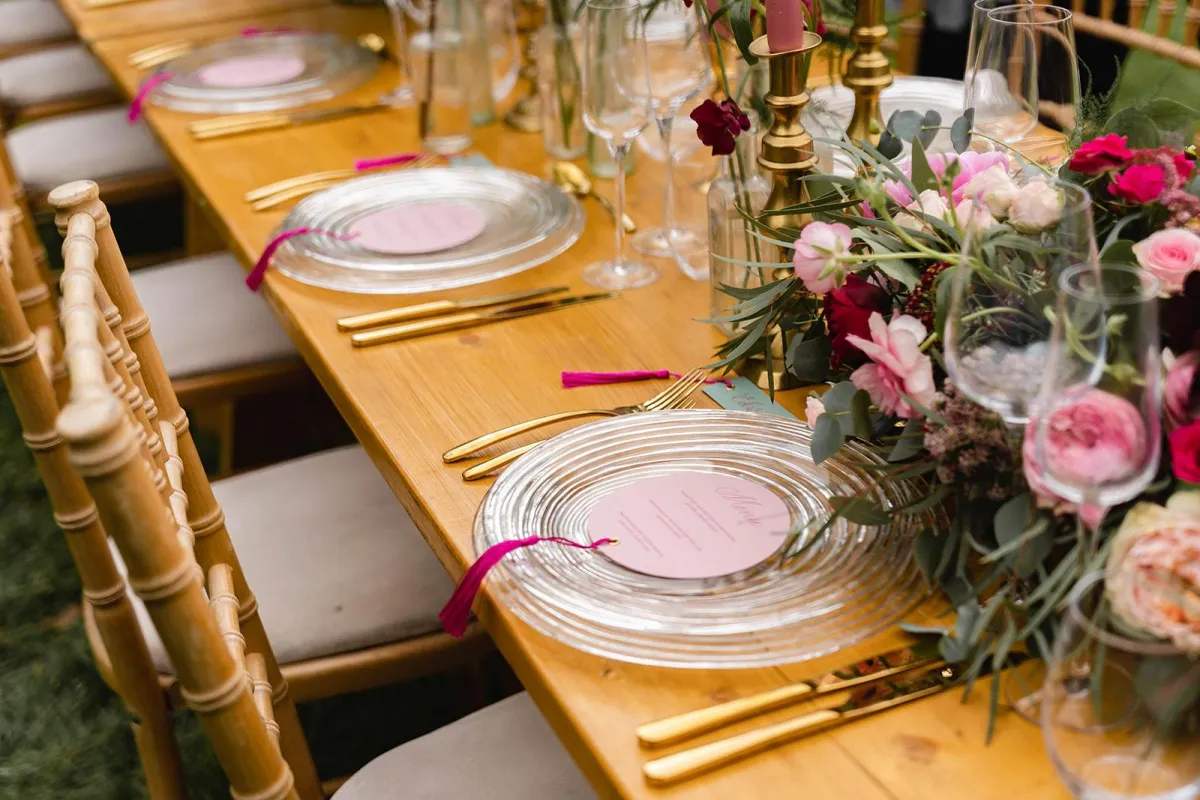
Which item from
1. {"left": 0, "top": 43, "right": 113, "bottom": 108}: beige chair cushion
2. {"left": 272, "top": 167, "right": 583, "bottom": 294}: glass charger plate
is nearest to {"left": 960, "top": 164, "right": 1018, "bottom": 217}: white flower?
{"left": 272, "top": 167, "right": 583, "bottom": 294}: glass charger plate

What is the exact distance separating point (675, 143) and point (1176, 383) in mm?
913

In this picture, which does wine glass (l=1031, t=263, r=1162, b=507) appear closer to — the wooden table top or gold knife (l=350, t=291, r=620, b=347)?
gold knife (l=350, t=291, r=620, b=347)

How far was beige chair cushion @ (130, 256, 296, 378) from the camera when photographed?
74.1 inches

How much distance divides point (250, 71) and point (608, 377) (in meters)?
1.16

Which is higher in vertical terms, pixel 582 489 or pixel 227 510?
pixel 582 489

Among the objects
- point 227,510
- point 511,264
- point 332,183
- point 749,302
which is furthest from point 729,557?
point 332,183

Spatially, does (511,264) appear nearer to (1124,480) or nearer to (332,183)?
(332,183)

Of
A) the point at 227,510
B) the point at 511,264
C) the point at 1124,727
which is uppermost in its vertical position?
the point at 1124,727

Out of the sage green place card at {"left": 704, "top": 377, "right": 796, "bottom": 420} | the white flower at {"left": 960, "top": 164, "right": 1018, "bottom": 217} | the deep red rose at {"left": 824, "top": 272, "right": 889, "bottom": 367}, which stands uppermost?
the white flower at {"left": 960, "top": 164, "right": 1018, "bottom": 217}

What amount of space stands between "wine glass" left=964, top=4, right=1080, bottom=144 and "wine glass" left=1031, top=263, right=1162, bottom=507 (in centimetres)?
63

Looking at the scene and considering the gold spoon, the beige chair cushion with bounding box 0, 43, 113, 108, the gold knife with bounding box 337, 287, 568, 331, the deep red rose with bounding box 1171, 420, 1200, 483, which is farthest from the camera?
the beige chair cushion with bounding box 0, 43, 113, 108

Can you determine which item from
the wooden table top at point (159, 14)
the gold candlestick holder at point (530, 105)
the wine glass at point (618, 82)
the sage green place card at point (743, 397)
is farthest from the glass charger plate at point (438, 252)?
the wooden table top at point (159, 14)

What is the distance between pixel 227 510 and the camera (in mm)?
1480

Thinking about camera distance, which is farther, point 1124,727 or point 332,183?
point 332,183
